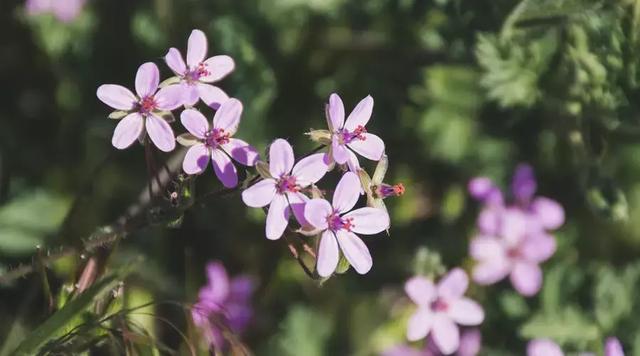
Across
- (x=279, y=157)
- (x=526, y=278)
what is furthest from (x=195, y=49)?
(x=526, y=278)

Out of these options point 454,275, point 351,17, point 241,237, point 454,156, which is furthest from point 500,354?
point 351,17

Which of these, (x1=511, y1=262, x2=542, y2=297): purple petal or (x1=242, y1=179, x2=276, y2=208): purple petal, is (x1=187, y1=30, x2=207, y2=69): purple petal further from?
(x1=511, y1=262, x2=542, y2=297): purple petal

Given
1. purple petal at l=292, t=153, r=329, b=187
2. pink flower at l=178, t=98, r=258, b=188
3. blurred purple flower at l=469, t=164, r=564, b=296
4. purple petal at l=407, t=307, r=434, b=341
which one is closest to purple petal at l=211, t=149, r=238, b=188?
pink flower at l=178, t=98, r=258, b=188

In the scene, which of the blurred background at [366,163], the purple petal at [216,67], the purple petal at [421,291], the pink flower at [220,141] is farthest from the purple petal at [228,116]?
the purple petal at [421,291]

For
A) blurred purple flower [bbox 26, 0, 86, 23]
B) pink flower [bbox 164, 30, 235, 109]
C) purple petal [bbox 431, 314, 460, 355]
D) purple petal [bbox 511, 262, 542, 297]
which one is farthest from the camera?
blurred purple flower [bbox 26, 0, 86, 23]

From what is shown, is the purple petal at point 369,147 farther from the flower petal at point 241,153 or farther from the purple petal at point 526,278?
the purple petal at point 526,278

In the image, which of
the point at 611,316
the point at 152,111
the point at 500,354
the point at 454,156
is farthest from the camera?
the point at 454,156

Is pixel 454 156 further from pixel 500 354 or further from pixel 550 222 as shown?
pixel 500 354
